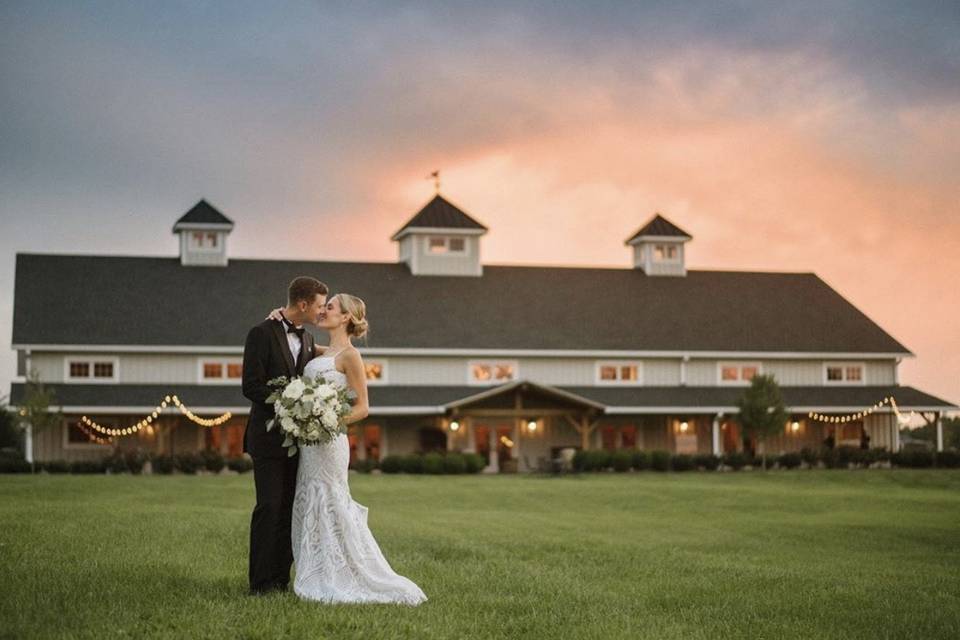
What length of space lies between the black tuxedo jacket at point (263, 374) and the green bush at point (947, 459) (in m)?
42.7

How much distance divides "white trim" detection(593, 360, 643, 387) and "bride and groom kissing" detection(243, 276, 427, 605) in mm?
41037

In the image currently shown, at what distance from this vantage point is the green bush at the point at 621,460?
4506 centimetres

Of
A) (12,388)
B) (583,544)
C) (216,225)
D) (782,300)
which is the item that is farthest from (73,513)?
(782,300)

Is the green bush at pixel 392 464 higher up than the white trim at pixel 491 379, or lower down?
lower down

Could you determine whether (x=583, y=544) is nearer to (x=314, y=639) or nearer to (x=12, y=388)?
(x=314, y=639)

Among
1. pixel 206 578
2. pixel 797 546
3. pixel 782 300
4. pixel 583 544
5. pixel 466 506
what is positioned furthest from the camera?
pixel 782 300

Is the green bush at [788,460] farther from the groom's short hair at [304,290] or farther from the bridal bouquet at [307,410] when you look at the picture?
the bridal bouquet at [307,410]

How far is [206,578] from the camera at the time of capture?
11.5 meters

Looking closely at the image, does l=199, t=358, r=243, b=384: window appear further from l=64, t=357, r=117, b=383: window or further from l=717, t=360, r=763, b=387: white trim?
l=717, t=360, r=763, b=387: white trim

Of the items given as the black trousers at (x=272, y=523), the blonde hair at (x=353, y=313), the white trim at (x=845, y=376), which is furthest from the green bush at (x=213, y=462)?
the blonde hair at (x=353, y=313)

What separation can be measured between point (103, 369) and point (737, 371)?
25.2 metres

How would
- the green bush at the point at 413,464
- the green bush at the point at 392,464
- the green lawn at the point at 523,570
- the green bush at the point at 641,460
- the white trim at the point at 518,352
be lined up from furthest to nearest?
the white trim at the point at 518,352, the green bush at the point at 641,460, the green bush at the point at 392,464, the green bush at the point at 413,464, the green lawn at the point at 523,570

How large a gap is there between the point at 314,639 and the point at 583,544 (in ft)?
32.0

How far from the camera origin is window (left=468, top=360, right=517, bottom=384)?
1962 inches
